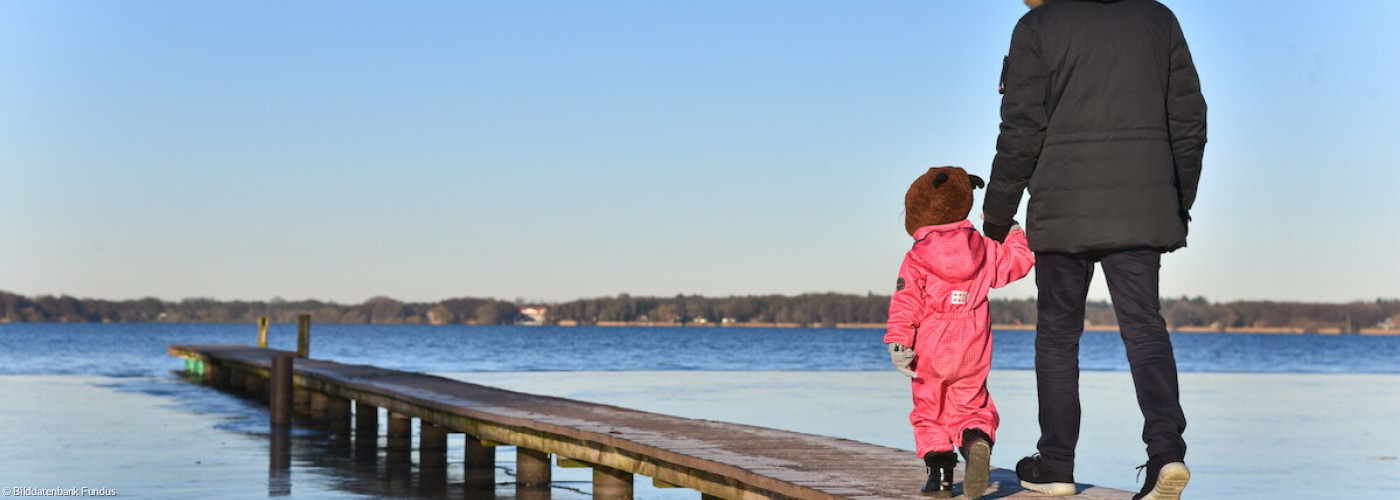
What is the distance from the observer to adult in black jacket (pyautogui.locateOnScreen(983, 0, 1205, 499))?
5148 millimetres

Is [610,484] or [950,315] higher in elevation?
[950,315]

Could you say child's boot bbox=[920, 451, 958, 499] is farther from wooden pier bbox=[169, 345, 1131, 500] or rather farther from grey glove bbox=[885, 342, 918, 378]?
grey glove bbox=[885, 342, 918, 378]

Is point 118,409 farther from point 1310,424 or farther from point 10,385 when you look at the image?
point 1310,424

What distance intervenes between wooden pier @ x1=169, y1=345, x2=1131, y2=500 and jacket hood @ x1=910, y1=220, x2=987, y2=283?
Answer: 994 mm

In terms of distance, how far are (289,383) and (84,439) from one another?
2598mm

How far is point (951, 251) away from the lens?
223 inches

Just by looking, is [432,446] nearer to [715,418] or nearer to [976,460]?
[715,418]

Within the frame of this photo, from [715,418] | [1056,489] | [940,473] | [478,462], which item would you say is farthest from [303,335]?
[1056,489]

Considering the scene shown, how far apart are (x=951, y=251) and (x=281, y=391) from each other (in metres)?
16.0

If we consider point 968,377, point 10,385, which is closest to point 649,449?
point 968,377

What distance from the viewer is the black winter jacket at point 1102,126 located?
5148mm

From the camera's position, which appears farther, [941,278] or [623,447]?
[623,447]

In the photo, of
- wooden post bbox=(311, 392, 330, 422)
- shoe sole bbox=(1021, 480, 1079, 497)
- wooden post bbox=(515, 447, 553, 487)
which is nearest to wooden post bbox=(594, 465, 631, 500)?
wooden post bbox=(515, 447, 553, 487)

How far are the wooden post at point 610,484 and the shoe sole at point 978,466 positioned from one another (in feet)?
18.3
